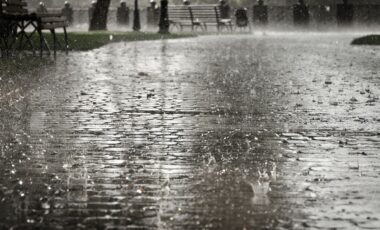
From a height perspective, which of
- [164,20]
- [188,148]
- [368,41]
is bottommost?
[368,41]

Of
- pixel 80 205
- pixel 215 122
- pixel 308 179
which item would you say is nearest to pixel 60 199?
pixel 80 205

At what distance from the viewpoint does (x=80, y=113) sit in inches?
292

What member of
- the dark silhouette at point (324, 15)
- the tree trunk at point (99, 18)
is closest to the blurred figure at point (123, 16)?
the dark silhouette at point (324, 15)

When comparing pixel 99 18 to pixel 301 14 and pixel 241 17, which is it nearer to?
pixel 241 17

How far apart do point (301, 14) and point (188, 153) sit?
39.6m

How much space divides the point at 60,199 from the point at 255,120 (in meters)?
3.29

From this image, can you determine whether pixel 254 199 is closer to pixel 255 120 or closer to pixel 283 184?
pixel 283 184

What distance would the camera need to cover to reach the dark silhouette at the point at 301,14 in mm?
43844

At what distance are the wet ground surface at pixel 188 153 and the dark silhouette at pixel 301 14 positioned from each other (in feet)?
110

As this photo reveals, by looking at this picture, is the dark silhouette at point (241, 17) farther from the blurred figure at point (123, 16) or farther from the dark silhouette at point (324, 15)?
the blurred figure at point (123, 16)

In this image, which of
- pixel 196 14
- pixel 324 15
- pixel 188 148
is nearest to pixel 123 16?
pixel 196 14

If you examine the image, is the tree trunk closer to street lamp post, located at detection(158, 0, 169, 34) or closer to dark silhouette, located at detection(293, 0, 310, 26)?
street lamp post, located at detection(158, 0, 169, 34)

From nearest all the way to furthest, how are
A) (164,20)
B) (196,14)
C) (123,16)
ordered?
(164,20) → (196,14) → (123,16)

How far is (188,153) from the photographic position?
212 inches
